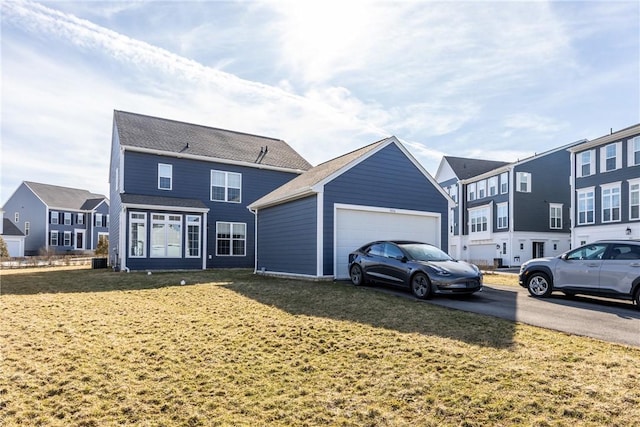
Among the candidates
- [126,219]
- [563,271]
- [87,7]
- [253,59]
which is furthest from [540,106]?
[126,219]

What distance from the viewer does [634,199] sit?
2359 cm

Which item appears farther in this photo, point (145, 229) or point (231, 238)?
point (231, 238)

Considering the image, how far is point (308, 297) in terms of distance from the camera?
9.81m

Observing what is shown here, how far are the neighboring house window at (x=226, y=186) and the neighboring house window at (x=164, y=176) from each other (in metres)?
2.40

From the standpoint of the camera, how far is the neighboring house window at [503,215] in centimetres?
3288

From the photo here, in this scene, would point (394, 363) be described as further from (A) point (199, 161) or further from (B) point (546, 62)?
(A) point (199, 161)

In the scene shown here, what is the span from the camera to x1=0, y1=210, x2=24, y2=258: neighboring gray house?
4350 centimetres

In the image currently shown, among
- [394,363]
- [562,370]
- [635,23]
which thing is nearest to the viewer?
[562,370]

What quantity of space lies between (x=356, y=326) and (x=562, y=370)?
3.05 meters

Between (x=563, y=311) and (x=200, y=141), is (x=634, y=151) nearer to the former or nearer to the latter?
(x=563, y=311)

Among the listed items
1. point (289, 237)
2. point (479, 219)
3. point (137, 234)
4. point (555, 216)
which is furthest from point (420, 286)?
point (555, 216)

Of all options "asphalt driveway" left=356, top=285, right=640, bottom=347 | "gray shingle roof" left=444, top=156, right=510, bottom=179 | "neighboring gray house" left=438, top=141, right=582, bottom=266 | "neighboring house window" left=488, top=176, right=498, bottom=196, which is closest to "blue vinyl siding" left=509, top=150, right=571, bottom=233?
"neighboring gray house" left=438, top=141, right=582, bottom=266

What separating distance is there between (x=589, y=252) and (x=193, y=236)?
1754 centimetres

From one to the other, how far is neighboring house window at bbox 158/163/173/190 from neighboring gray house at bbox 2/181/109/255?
29.4 meters
